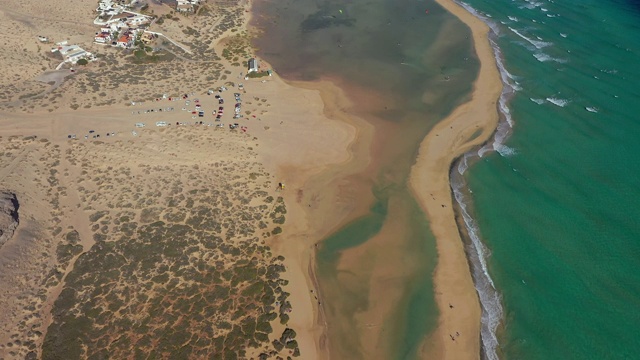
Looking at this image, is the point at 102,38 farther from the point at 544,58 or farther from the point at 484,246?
the point at 544,58

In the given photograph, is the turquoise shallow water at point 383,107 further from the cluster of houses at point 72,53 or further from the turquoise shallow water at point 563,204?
the cluster of houses at point 72,53

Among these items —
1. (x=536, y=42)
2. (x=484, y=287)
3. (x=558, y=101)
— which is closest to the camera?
(x=484, y=287)

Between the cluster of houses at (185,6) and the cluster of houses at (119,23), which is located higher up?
the cluster of houses at (185,6)

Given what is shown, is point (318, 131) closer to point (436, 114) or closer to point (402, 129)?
point (402, 129)

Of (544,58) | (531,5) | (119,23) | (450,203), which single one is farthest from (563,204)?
(119,23)

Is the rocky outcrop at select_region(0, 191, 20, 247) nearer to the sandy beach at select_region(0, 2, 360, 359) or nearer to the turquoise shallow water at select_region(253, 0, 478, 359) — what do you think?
the sandy beach at select_region(0, 2, 360, 359)

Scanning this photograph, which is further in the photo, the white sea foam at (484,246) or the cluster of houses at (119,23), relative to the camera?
the cluster of houses at (119,23)

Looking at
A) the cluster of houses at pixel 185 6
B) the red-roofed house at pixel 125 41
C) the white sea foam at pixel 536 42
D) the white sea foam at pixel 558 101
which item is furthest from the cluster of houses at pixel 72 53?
the white sea foam at pixel 536 42
